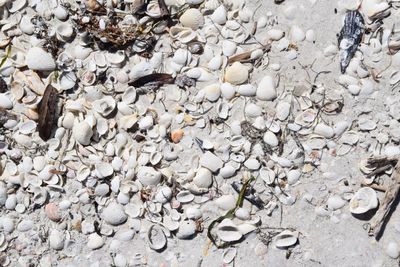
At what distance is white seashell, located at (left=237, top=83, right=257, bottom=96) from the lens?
196 centimetres

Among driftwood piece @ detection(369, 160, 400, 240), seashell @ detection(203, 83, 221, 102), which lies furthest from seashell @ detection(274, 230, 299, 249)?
seashell @ detection(203, 83, 221, 102)

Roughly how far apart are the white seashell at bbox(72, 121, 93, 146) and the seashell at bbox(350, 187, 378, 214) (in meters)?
0.80

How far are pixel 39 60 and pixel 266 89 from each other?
682 millimetres

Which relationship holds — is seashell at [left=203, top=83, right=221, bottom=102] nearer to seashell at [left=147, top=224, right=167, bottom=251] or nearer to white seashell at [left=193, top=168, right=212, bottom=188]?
white seashell at [left=193, top=168, right=212, bottom=188]

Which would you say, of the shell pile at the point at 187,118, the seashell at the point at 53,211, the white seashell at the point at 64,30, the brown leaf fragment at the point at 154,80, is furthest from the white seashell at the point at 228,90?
the seashell at the point at 53,211

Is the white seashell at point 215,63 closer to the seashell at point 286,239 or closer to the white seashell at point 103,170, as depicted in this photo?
the white seashell at point 103,170

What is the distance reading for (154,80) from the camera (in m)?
1.98

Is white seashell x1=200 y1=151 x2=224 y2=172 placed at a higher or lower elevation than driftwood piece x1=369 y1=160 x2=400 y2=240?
higher

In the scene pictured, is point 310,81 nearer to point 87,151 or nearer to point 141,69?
point 141,69

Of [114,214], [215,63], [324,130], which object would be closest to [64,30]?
[215,63]

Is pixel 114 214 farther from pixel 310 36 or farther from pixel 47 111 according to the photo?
pixel 310 36

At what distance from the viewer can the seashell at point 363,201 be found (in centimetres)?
193

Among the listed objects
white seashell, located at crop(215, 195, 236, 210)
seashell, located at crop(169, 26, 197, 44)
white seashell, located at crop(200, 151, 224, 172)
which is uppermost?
seashell, located at crop(169, 26, 197, 44)

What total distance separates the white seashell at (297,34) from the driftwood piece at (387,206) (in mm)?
460
